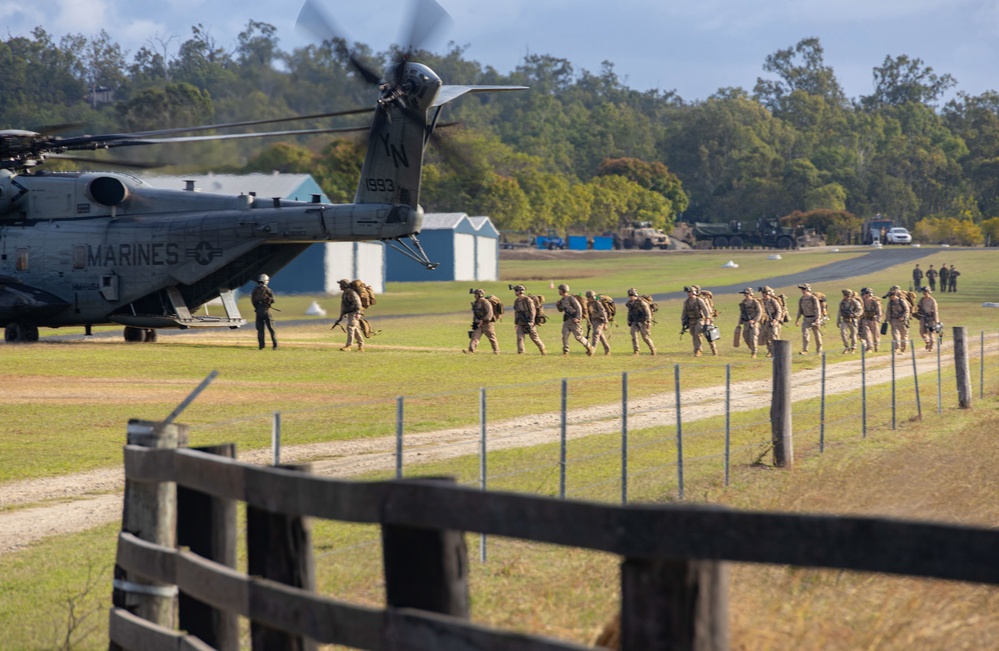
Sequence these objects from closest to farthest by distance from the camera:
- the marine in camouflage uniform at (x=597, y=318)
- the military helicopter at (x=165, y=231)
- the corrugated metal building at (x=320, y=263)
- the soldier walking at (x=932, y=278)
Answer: the military helicopter at (x=165, y=231), the marine in camouflage uniform at (x=597, y=318), the corrugated metal building at (x=320, y=263), the soldier walking at (x=932, y=278)

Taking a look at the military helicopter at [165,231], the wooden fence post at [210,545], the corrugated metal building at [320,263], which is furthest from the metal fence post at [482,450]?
the corrugated metal building at [320,263]

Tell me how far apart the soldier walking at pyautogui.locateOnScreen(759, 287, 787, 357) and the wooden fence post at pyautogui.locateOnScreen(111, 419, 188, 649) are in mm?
27484

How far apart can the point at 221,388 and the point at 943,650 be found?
20.2 metres

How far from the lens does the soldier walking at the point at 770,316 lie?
32.5 metres

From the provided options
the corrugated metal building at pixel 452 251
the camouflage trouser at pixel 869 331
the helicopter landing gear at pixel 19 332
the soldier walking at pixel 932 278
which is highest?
the corrugated metal building at pixel 452 251

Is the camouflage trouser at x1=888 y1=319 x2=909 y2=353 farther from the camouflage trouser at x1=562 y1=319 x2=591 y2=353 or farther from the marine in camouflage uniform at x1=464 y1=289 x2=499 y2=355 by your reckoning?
the marine in camouflage uniform at x1=464 y1=289 x2=499 y2=355

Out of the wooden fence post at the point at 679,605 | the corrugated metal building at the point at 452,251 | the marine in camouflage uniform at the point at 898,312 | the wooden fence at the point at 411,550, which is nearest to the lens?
the wooden fence at the point at 411,550

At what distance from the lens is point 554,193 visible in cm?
11894

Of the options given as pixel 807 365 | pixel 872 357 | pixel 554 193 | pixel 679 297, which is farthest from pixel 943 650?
pixel 554 193

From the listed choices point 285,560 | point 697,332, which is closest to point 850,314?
point 697,332

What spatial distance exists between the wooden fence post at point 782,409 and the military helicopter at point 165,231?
1679cm

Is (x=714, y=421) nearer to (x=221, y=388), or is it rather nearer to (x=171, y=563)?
(x=221, y=388)

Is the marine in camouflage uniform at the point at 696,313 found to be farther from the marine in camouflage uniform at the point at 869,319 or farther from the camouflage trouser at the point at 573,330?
the marine in camouflage uniform at the point at 869,319

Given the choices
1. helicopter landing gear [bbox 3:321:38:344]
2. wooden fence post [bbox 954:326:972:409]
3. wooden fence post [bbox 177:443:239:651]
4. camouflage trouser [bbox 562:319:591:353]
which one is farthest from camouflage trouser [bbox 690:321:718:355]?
wooden fence post [bbox 177:443:239:651]
